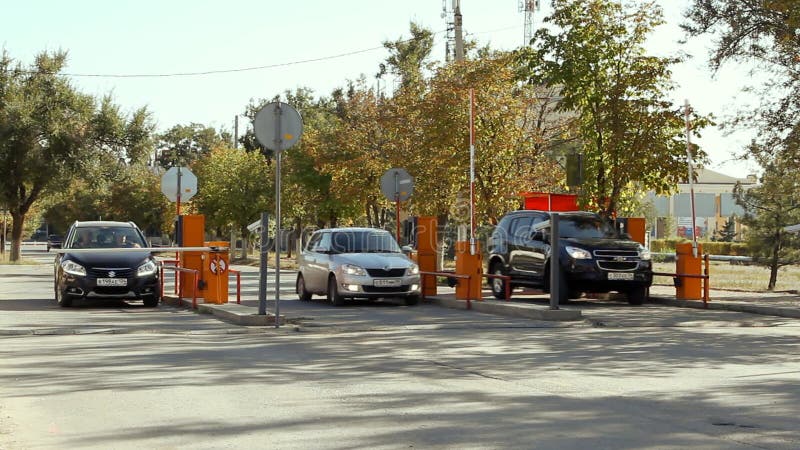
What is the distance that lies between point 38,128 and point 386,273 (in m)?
32.9

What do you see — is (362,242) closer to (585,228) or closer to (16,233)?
(585,228)

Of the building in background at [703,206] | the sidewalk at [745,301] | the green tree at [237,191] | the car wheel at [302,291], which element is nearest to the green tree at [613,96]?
the sidewalk at [745,301]

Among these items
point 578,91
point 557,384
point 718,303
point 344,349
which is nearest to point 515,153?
point 578,91

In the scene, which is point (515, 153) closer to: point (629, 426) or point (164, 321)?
point (164, 321)

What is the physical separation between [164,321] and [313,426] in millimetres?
10527

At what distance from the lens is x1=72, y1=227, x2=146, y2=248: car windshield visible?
870 inches

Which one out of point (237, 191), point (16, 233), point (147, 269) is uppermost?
point (237, 191)

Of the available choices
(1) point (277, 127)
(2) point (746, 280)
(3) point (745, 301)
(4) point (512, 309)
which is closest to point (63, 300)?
(1) point (277, 127)

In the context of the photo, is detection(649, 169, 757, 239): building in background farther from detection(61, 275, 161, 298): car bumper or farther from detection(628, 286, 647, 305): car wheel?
detection(61, 275, 161, 298): car bumper

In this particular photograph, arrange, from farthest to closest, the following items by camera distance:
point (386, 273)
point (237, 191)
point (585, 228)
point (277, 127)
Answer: point (237, 191) → point (585, 228) → point (386, 273) → point (277, 127)

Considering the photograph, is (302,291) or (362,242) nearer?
(362,242)

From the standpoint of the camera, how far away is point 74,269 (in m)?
20.8

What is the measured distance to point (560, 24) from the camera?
2672 cm

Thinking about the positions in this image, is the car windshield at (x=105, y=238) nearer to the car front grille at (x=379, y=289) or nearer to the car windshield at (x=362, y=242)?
the car windshield at (x=362, y=242)
